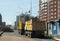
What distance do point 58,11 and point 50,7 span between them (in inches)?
279

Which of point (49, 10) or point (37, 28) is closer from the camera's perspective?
point (37, 28)

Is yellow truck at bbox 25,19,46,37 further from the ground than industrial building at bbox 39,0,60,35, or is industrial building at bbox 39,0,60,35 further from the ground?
industrial building at bbox 39,0,60,35

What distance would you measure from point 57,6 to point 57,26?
226 feet

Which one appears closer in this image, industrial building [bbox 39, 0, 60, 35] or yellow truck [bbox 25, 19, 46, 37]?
yellow truck [bbox 25, 19, 46, 37]

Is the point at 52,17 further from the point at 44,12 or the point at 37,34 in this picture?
the point at 37,34

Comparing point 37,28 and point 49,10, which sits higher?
point 49,10

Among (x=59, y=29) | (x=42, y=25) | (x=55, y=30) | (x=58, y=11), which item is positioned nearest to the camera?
(x=42, y=25)

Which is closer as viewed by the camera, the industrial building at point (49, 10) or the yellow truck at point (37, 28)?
the yellow truck at point (37, 28)

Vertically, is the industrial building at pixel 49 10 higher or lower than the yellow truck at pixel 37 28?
higher

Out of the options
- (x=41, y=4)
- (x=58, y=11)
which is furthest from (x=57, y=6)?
(x=41, y=4)

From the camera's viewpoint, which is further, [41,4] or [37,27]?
[41,4]

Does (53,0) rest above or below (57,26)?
above

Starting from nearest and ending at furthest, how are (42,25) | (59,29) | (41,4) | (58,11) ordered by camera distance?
(42,25) < (59,29) < (41,4) < (58,11)

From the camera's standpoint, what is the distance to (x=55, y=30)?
48656 millimetres
